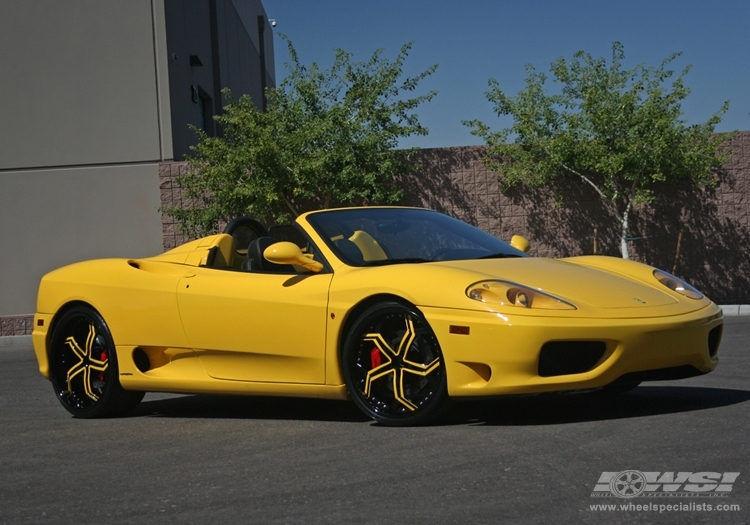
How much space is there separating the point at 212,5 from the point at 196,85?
418cm

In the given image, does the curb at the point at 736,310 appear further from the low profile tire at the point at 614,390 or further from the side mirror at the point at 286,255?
the side mirror at the point at 286,255

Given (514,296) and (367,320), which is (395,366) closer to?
(367,320)

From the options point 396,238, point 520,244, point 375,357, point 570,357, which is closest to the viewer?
point 570,357

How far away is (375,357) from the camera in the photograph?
545 cm

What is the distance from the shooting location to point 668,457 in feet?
13.6

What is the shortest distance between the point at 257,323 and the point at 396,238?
3.04 feet

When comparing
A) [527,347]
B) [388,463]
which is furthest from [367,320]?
[388,463]

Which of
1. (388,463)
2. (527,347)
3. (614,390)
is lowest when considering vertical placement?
(614,390)

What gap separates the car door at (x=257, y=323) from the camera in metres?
5.73

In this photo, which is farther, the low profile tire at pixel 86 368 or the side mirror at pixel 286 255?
the low profile tire at pixel 86 368

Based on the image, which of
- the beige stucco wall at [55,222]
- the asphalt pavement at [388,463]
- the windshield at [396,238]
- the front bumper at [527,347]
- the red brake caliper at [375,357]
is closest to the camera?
the asphalt pavement at [388,463]

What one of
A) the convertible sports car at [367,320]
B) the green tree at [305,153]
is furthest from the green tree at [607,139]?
the convertible sports car at [367,320]

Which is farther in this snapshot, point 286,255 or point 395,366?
point 286,255

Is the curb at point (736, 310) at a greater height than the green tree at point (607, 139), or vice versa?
the green tree at point (607, 139)
